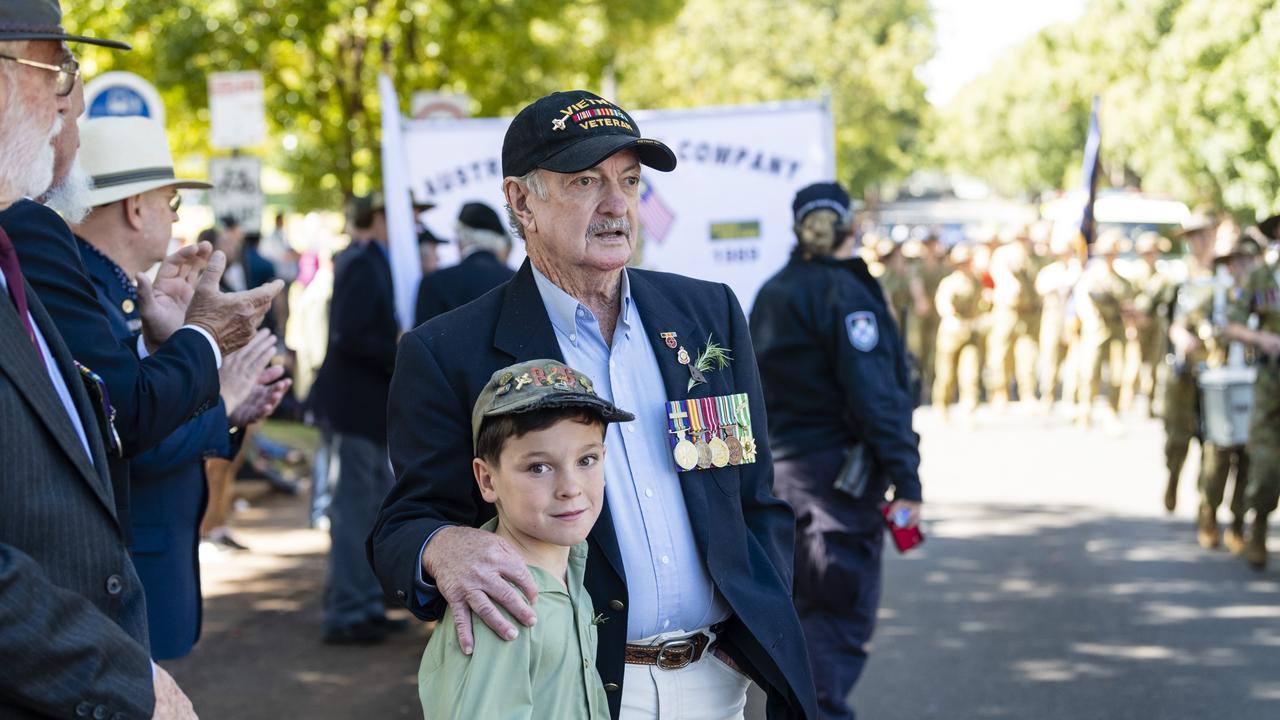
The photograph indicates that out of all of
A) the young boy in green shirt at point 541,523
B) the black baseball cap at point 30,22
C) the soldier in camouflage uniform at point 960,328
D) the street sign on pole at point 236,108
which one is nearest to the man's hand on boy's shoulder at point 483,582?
the young boy in green shirt at point 541,523

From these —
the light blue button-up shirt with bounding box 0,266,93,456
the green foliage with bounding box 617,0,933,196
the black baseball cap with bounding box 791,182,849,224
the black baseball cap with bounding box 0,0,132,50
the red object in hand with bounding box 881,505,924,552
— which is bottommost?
the red object in hand with bounding box 881,505,924,552

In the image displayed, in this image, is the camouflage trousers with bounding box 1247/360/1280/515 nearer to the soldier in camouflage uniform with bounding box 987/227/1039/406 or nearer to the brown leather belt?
the brown leather belt

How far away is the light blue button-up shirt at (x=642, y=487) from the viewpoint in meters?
2.95

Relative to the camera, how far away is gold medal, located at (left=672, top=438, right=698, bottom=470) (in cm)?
296

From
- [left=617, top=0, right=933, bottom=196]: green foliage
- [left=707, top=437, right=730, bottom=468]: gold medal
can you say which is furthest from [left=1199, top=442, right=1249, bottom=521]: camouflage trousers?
[left=617, top=0, right=933, bottom=196]: green foliage

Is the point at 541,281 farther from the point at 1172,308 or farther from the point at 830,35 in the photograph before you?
the point at 830,35

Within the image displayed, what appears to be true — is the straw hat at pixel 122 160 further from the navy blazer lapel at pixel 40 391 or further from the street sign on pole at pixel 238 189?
the street sign on pole at pixel 238 189

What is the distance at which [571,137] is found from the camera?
2959 millimetres

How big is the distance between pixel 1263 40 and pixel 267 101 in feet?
45.6

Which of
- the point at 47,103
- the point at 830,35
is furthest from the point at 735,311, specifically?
the point at 830,35

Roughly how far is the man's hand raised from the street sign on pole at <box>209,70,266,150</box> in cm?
901

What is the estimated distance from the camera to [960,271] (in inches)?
762

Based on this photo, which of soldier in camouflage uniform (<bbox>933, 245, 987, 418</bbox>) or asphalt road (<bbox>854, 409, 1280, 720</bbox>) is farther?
soldier in camouflage uniform (<bbox>933, 245, 987, 418</bbox>)

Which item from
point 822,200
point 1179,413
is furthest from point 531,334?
point 1179,413
